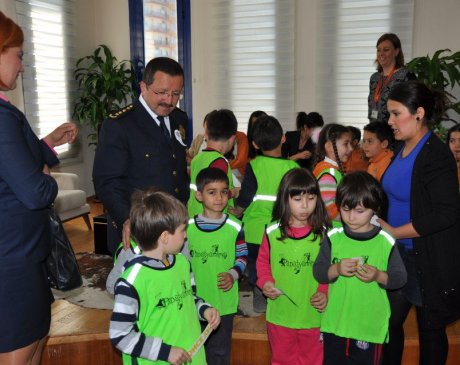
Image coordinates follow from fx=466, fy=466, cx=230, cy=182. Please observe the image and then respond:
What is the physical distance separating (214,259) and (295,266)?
0.37m

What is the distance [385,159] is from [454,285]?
1.27 meters

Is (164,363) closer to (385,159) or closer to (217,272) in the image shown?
(217,272)

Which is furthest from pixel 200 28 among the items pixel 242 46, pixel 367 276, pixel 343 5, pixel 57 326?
pixel 367 276

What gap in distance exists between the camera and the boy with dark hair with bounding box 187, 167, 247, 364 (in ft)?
6.82

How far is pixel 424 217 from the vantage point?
1765 millimetres

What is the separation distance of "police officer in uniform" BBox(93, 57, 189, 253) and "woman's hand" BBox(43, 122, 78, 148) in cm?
12

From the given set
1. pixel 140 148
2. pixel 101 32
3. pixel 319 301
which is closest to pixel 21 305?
pixel 140 148

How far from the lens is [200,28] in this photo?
645 centimetres

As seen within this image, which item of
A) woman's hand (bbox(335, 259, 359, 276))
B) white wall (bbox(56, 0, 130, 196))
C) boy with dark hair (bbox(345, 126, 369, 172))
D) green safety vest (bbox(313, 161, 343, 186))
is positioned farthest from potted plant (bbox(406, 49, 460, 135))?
white wall (bbox(56, 0, 130, 196))

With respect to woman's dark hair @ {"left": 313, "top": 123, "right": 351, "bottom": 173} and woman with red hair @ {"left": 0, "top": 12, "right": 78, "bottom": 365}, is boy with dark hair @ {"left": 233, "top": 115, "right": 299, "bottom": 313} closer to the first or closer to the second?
woman's dark hair @ {"left": 313, "top": 123, "right": 351, "bottom": 173}

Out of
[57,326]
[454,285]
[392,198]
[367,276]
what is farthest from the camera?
[57,326]

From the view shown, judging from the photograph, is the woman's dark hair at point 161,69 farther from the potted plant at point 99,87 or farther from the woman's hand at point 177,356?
the potted plant at point 99,87

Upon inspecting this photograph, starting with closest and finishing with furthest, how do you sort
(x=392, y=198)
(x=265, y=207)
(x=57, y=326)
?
(x=392, y=198) < (x=265, y=207) < (x=57, y=326)

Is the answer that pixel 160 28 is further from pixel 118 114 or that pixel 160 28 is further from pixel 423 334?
pixel 423 334
